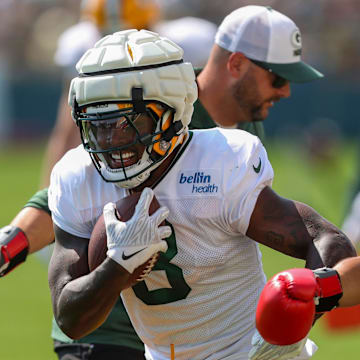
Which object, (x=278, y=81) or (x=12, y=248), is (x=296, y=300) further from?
(x=278, y=81)

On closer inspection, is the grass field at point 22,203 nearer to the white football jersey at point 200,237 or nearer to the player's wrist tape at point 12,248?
the player's wrist tape at point 12,248

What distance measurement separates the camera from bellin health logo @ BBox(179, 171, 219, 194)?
10.1 feet

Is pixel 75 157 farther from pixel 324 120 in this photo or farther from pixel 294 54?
pixel 324 120

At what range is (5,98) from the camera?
65.9ft

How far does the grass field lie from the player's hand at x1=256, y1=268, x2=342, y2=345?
4.06m

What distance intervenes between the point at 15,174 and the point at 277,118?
5.92 m

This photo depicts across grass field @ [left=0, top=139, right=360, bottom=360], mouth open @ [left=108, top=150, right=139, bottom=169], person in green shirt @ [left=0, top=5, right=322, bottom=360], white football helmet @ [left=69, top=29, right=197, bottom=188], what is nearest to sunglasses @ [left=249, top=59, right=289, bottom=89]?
person in green shirt @ [left=0, top=5, right=322, bottom=360]

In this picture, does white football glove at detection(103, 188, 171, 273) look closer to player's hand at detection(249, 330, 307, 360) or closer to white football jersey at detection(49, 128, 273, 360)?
white football jersey at detection(49, 128, 273, 360)

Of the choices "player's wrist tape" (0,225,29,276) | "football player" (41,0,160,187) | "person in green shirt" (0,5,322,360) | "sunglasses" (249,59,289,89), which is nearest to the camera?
"player's wrist tape" (0,225,29,276)

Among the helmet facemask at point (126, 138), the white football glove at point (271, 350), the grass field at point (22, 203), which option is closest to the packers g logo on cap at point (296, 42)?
the helmet facemask at point (126, 138)

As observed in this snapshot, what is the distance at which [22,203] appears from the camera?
45.1 ft

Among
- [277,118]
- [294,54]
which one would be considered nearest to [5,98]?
[277,118]

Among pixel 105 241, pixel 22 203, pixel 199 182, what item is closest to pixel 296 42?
pixel 199 182

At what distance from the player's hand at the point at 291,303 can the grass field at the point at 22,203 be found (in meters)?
4.06
